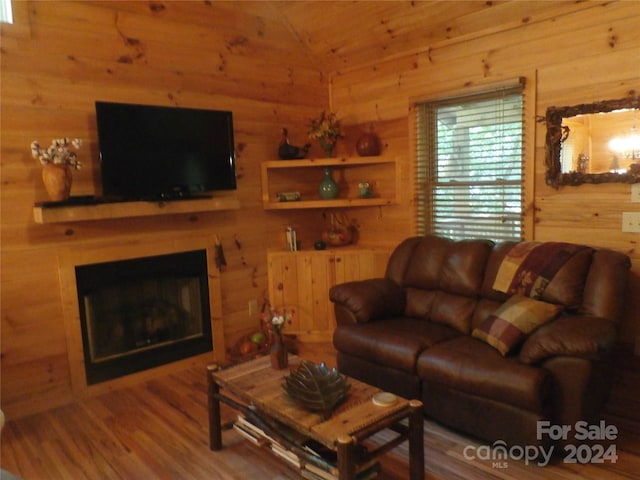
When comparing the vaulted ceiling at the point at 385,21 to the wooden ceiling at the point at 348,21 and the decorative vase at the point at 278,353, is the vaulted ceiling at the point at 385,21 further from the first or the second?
the decorative vase at the point at 278,353

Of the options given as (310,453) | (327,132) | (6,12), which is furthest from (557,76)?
(6,12)

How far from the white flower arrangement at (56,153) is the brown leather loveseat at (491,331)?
1.92 metres

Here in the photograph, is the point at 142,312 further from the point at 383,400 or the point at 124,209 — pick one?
the point at 383,400

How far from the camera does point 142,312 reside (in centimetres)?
371

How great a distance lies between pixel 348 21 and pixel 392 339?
2.66 meters

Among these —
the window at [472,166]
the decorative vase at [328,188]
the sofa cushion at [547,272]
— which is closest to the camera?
the sofa cushion at [547,272]

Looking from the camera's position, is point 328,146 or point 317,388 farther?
point 328,146

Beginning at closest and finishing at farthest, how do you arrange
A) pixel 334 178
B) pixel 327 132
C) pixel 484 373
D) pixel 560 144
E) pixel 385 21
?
1. pixel 484 373
2. pixel 560 144
3. pixel 385 21
4. pixel 327 132
5. pixel 334 178

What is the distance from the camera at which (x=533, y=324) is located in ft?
8.38

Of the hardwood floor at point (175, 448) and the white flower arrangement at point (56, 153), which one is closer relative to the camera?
the hardwood floor at point (175, 448)

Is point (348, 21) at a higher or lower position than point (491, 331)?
higher

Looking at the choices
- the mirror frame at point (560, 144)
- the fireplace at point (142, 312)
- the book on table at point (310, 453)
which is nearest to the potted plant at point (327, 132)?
the fireplace at point (142, 312)

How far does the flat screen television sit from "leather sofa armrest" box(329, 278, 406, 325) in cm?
134

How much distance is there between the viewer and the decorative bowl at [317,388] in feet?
6.85
